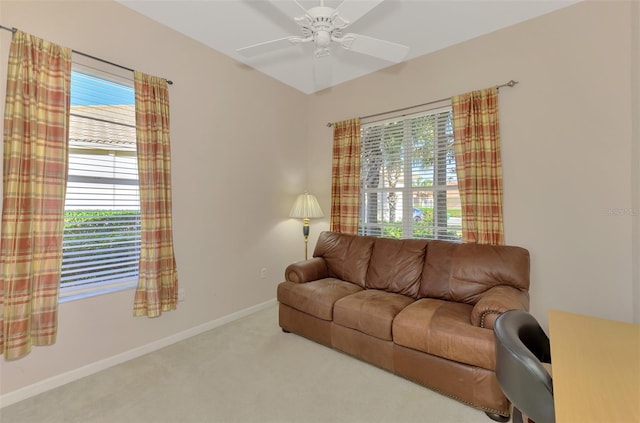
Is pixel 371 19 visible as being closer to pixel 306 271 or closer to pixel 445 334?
pixel 306 271

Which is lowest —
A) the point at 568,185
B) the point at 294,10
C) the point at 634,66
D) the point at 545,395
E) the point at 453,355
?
the point at 453,355

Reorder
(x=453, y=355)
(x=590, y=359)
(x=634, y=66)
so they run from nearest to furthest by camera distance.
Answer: (x=590, y=359)
(x=453, y=355)
(x=634, y=66)

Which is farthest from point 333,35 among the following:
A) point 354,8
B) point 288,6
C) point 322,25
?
point 288,6

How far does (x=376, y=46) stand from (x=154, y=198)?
2119 mm

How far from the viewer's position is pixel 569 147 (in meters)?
2.34

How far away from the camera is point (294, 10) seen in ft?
7.70

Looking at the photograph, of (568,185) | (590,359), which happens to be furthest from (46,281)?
(568,185)

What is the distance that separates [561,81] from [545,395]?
8.54 feet

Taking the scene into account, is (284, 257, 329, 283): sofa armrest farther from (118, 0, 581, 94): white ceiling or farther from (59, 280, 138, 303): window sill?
(118, 0, 581, 94): white ceiling

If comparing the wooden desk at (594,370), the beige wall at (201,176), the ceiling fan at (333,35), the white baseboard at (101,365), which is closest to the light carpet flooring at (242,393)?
the white baseboard at (101,365)

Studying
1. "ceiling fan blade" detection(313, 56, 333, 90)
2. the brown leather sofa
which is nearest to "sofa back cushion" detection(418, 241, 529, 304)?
the brown leather sofa

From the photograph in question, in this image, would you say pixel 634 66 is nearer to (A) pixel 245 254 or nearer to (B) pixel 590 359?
(B) pixel 590 359

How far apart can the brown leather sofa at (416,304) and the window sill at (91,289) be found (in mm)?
1342

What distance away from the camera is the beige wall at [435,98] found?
83.4 inches
